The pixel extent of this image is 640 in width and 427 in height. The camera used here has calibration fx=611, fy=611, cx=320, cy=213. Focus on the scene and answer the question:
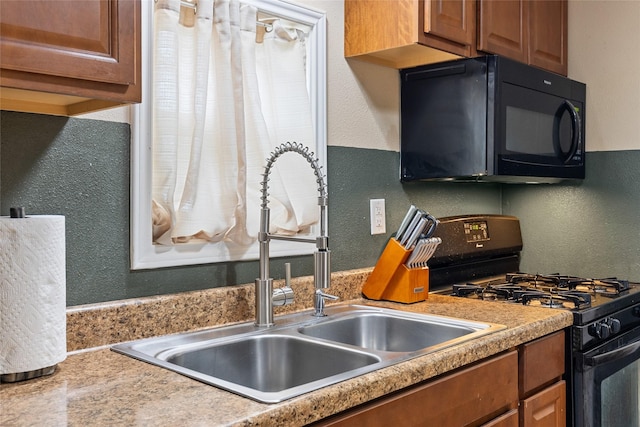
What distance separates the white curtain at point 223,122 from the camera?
1.55 metres

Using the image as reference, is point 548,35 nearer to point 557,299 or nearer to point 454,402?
point 557,299

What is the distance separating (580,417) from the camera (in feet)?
5.74

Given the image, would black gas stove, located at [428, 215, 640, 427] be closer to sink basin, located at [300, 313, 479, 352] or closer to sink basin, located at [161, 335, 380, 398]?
sink basin, located at [300, 313, 479, 352]

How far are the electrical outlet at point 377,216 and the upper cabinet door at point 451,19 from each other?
607 millimetres

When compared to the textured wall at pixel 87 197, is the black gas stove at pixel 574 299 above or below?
below

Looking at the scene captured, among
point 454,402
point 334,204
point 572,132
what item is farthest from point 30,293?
point 572,132

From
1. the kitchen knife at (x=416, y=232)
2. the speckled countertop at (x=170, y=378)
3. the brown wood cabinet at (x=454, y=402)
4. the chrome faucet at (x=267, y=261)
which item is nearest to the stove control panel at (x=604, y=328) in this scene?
the speckled countertop at (x=170, y=378)

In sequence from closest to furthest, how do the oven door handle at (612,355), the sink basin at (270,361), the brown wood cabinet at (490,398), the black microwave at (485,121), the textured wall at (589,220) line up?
the brown wood cabinet at (490,398)
the sink basin at (270,361)
the oven door handle at (612,355)
the black microwave at (485,121)
the textured wall at (589,220)

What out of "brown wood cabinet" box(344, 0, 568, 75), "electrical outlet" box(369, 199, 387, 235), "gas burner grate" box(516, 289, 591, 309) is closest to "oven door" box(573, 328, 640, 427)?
"gas burner grate" box(516, 289, 591, 309)

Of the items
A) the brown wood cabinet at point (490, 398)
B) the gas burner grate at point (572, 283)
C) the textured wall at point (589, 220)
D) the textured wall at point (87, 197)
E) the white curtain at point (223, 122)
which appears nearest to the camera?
the brown wood cabinet at point (490, 398)

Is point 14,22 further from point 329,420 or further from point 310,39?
point 310,39

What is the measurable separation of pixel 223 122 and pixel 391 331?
30.0 inches

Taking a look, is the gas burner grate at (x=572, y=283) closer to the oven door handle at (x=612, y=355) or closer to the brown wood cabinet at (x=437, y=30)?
the oven door handle at (x=612, y=355)

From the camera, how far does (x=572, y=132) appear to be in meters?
2.44
